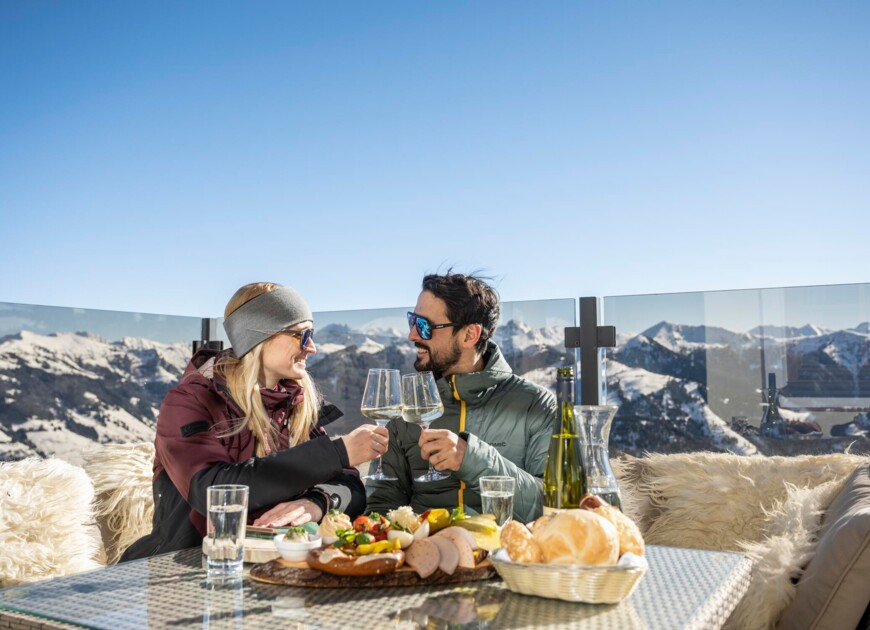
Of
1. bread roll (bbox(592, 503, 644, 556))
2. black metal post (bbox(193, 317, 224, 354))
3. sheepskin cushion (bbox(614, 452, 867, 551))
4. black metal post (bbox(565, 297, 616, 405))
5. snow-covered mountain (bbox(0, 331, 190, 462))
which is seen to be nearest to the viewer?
bread roll (bbox(592, 503, 644, 556))

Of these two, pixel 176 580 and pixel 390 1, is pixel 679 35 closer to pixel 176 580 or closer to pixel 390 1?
pixel 390 1

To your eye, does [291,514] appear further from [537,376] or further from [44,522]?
[537,376]

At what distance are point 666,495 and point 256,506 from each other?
1.68m

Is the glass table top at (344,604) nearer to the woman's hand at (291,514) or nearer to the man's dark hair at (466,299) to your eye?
the woman's hand at (291,514)

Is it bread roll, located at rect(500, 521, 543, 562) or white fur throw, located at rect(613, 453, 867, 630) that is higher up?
bread roll, located at rect(500, 521, 543, 562)

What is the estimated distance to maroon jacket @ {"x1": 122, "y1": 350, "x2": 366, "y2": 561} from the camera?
1.78 meters

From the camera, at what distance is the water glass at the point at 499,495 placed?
1.45m

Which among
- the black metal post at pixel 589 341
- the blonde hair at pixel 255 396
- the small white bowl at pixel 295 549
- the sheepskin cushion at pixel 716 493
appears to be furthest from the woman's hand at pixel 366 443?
the black metal post at pixel 589 341

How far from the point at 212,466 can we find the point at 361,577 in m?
0.68

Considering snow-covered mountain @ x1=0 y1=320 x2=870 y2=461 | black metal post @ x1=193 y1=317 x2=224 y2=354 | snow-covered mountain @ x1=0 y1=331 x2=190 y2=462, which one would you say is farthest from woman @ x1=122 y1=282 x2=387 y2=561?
black metal post @ x1=193 y1=317 x2=224 y2=354

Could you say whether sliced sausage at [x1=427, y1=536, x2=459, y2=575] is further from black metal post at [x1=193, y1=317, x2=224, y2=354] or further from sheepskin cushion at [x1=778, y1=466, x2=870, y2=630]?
black metal post at [x1=193, y1=317, x2=224, y2=354]

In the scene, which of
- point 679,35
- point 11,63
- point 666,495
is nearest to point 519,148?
point 679,35

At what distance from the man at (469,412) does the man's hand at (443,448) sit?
30 millimetres

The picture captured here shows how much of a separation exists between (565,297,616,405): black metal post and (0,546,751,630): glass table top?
2.50m
